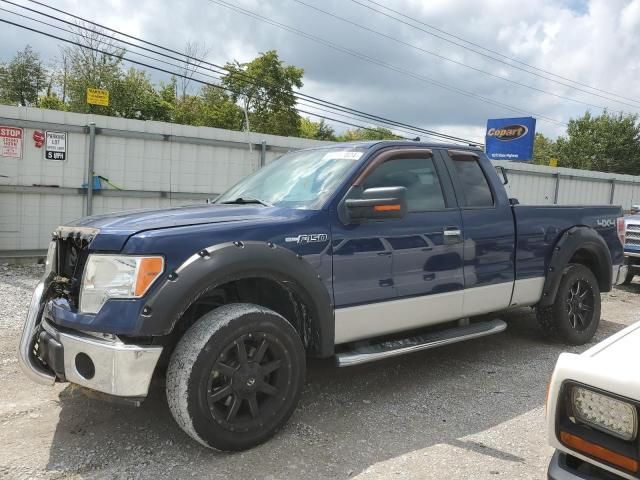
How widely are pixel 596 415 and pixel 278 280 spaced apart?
190 centimetres

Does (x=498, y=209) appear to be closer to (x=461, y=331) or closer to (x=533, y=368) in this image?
(x=461, y=331)

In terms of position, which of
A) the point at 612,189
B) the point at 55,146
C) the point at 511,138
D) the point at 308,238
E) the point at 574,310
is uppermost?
the point at 511,138

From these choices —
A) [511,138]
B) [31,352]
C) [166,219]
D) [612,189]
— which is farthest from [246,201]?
[511,138]

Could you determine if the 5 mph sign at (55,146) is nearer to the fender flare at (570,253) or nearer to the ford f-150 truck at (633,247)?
the fender flare at (570,253)

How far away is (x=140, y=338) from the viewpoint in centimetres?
297

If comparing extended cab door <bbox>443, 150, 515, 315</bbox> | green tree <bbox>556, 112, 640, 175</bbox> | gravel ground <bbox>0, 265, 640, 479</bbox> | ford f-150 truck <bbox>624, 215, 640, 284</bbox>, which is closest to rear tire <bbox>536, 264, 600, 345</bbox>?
gravel ground <bbox>0, 265, 640, 479</bbox>

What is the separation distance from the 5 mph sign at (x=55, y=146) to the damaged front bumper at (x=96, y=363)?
630 cm

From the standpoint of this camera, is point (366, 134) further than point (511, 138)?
Yes

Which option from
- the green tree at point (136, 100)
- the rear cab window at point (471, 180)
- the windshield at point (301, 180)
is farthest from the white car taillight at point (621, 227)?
the green tree at point (136, 100)

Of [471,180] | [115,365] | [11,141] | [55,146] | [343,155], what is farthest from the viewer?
[55,146]

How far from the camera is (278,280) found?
333 cm

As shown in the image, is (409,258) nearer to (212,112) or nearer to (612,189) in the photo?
(612,189)

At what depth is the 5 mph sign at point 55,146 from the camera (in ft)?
28.3

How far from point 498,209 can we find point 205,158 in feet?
21.7
